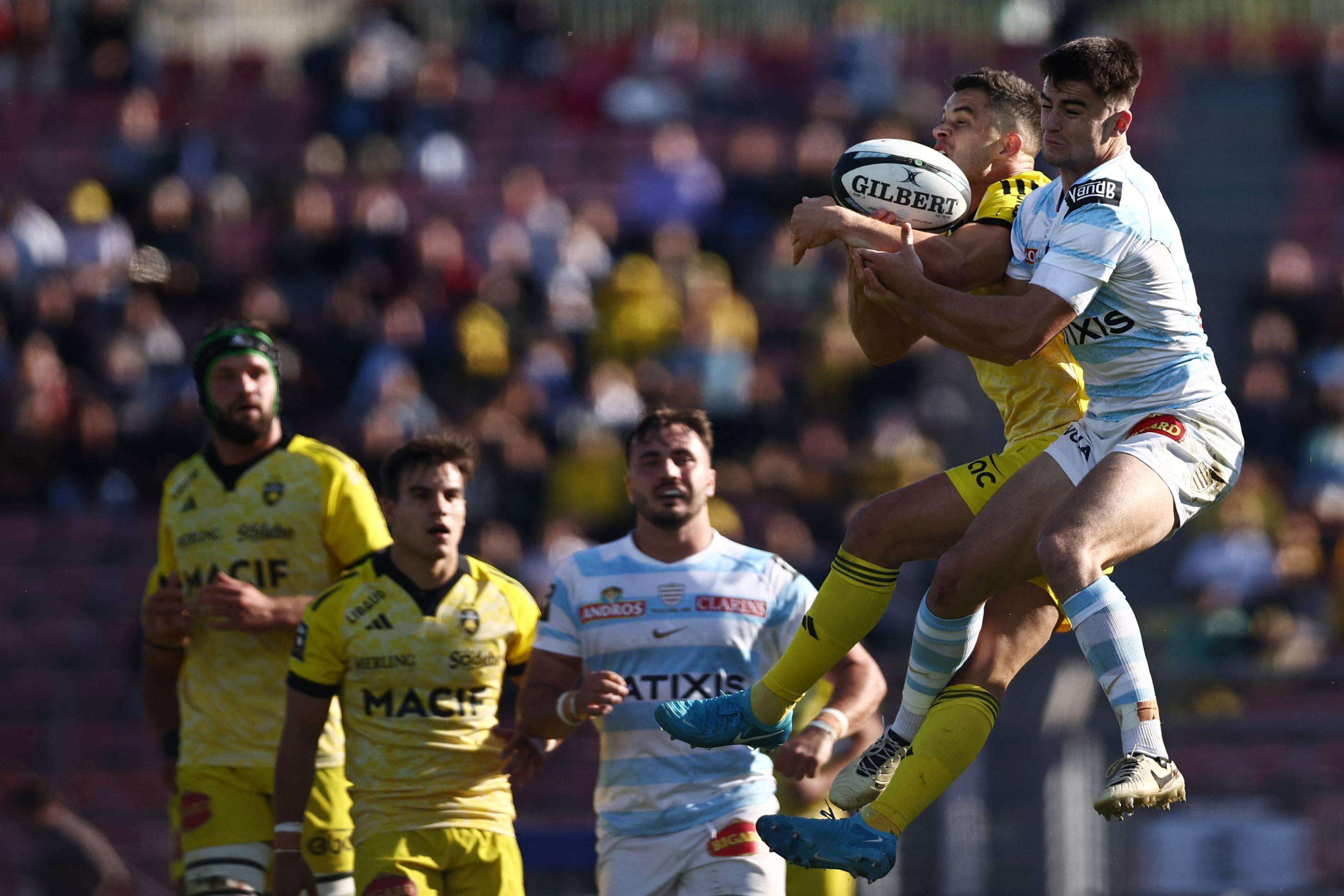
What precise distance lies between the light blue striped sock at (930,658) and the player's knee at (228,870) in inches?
105

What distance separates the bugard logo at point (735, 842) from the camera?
7.04 meters

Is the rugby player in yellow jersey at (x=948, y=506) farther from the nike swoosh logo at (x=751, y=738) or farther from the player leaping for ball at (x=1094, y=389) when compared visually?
the player leaping for ball at (x=1094, y=389)

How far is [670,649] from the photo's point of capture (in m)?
7.24

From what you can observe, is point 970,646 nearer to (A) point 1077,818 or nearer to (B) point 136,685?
(A) point 1077,818

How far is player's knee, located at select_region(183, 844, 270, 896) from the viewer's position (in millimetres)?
7512

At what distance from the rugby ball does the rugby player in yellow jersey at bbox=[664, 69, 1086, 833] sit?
79mm

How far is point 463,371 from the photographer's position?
15617 mm

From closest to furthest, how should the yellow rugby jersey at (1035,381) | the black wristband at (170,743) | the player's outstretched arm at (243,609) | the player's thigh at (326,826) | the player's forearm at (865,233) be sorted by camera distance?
the player's forearm at (865,233), the yellow rugby jersey at (1035,381), the player's outstretched arm at (243,609), the player's thigh at (326,826), the black wristband at (170,743)

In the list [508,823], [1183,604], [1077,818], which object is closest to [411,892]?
[508,823]

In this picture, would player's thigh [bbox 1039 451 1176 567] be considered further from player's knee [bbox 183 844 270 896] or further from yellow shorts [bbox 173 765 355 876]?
player's knee [bbox 183 844 270 896]

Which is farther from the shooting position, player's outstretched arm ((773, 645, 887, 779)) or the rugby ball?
player's outstretched arm ((773, 645, 887, 779))

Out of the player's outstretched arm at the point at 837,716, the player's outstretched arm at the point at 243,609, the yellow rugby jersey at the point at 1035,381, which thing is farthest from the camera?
the player's outstretched arm at the point at 243,609

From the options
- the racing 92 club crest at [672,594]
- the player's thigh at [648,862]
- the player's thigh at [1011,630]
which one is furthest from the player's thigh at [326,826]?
the player's thigh at [1011,630]

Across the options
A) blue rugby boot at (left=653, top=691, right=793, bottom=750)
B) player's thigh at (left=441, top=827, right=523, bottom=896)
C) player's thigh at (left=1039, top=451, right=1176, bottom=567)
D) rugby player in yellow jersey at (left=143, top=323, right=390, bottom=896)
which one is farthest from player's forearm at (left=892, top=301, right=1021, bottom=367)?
rugby player in yellow jersey at (left=143, top=323, right=390, bottom=896)
